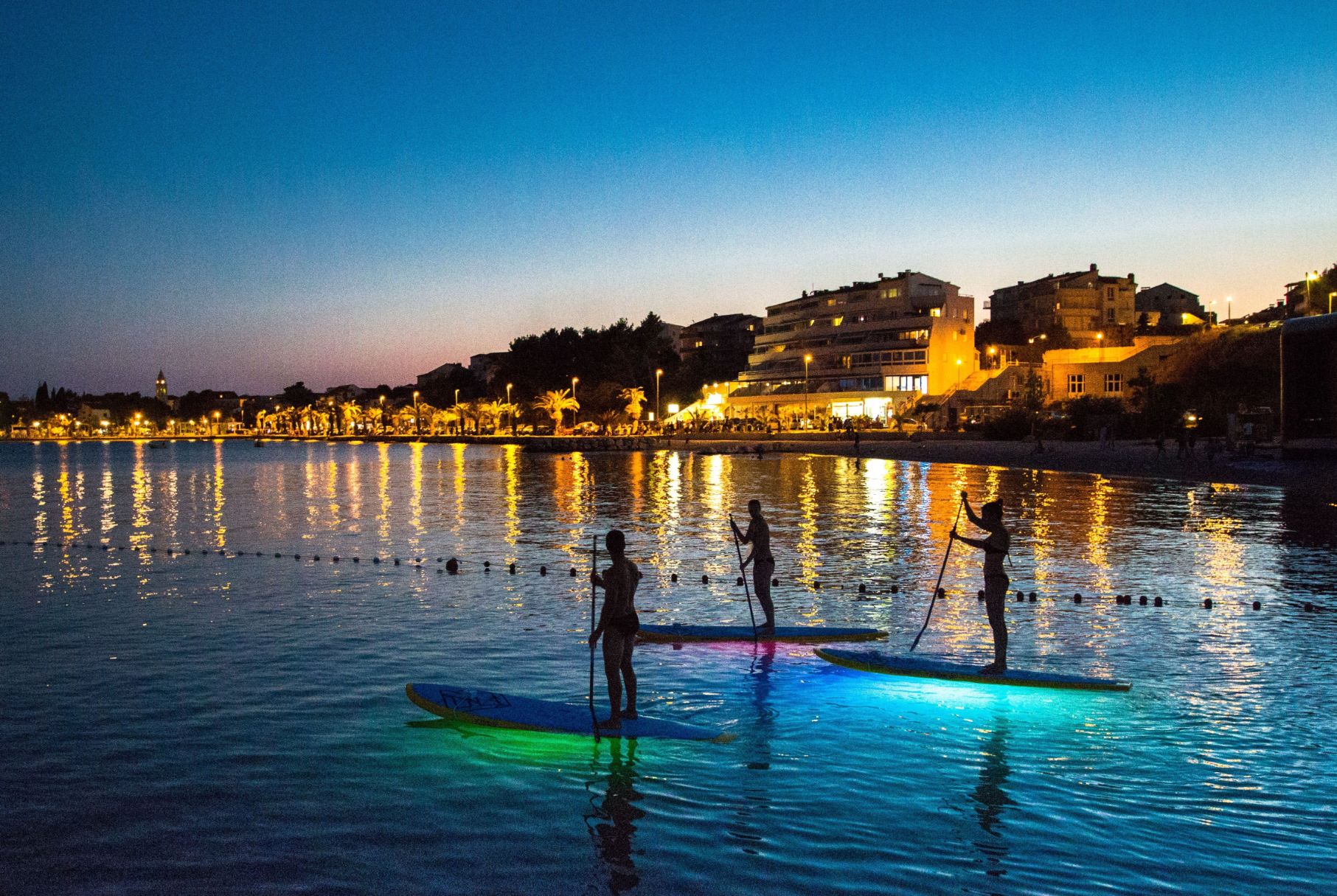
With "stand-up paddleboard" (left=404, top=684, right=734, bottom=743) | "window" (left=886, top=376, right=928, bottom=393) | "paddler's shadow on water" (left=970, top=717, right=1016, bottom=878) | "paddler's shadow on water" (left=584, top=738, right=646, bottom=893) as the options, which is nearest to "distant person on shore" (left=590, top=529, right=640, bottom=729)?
"stand-up paddleboard" (left=404, top=684, right=734, bottom=743)

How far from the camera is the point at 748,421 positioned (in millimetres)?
124750

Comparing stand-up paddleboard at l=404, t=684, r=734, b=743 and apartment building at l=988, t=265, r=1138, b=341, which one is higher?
apartment building at l=988, t=265, r=1138, b=341

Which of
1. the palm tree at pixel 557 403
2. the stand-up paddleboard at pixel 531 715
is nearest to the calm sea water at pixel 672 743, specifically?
the stand-up paddleboard at pixel 531 715

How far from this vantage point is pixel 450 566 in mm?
24578

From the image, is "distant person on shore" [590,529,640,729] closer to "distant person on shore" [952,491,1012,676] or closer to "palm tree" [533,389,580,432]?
"distant person on shore" [952,491,1012,676]

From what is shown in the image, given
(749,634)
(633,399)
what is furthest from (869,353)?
(749,634)

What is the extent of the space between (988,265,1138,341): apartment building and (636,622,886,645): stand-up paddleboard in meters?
115

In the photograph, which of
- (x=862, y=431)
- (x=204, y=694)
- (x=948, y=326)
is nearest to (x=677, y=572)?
(x=204, y=694)

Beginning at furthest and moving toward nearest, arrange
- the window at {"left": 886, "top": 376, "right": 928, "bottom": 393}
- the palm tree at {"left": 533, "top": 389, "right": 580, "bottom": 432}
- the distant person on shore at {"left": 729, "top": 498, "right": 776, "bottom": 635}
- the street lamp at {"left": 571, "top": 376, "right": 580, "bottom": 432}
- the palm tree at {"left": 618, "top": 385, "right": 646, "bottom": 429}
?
the palm tree at {"left": 533, "top": 389, "right": 580, "bottom": 432} → the street lamp at {"left": 571, "top": 376, "right": 580, "bottom": 432} → the palm tree at {"left": 618, "top": 385, "right": 646, "bottom": 429} → the window at {"left": 886, "top": 376, "right": 928, "bottom": 393} → the distant person on shore at {"left": 729, "top": 498, "right": 776, "bottom": 635}

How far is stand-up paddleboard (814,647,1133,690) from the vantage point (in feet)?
40.8

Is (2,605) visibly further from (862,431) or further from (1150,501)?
(862,431)

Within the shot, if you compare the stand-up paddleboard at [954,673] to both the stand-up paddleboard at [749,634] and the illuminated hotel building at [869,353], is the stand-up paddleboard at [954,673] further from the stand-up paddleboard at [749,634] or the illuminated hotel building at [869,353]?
the illuminated hotel building at [869,353]

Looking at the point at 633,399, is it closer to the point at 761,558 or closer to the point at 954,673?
the point at 761,558

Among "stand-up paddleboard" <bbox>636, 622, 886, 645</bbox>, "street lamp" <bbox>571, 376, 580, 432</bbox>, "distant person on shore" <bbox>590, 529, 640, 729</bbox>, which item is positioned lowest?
"stand-up paddleboard" <bbox>636, 622, 886, 645</bbox>
